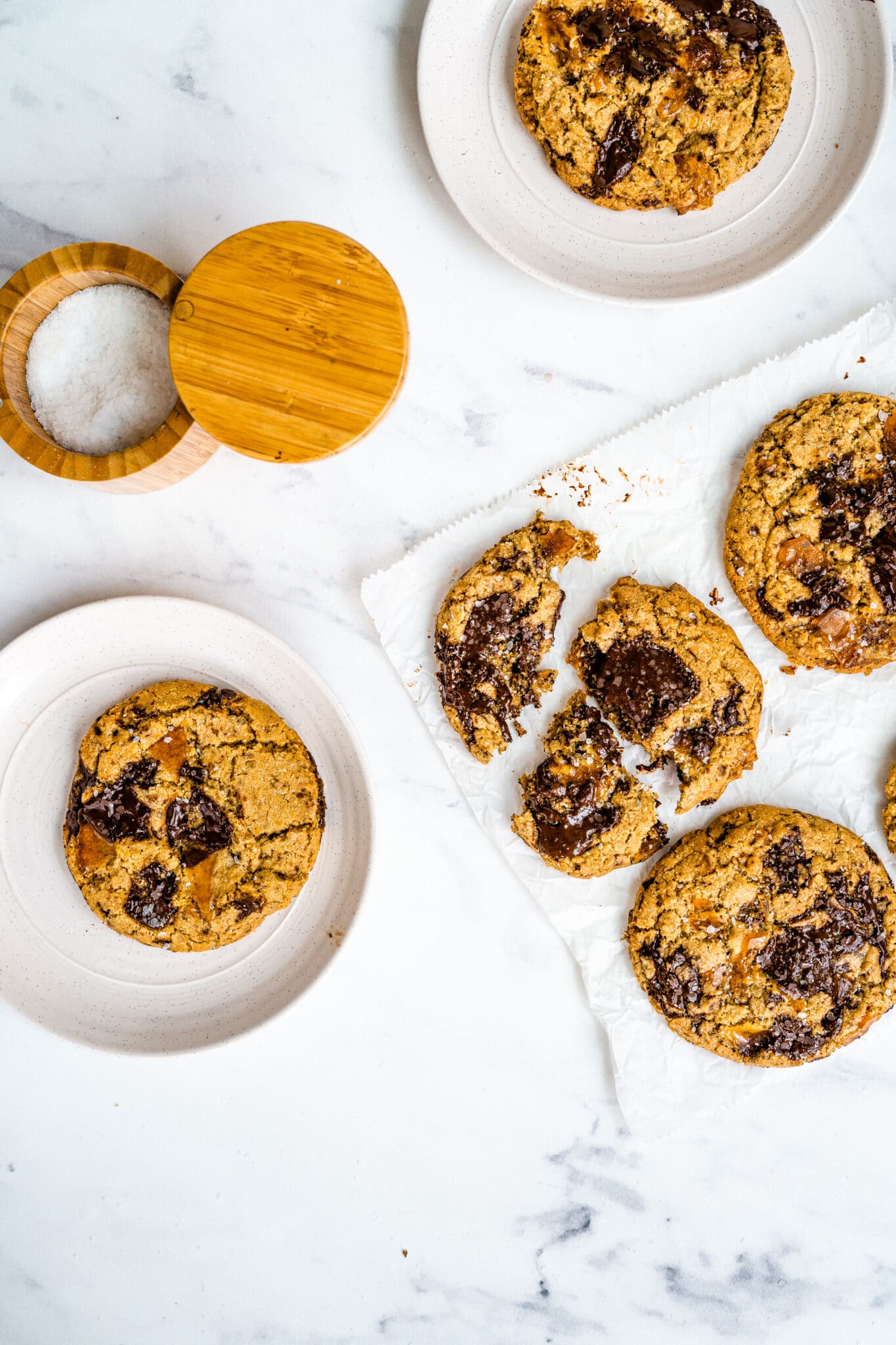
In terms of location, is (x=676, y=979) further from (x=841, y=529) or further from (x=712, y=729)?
(x=841, y=529)

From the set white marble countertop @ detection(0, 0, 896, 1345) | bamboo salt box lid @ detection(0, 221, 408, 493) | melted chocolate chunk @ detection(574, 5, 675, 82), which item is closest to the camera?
bamboo salt box lid @ detection(0, 221, 408, 493)

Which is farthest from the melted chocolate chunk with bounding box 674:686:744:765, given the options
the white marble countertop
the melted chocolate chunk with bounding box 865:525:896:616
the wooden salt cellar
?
the wooden salt cellar

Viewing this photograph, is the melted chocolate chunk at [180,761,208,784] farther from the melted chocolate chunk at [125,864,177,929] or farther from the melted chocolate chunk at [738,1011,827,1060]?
the melted chocolate chunk at [738,1011,827,1060]

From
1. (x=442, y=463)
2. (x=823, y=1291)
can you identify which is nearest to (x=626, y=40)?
(x=442, y=463)

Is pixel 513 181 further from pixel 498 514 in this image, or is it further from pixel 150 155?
pixel 150 155

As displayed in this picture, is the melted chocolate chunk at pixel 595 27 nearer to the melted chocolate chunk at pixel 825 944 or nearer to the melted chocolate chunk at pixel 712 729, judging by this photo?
the melted chocolate chunk at pixel 712 729

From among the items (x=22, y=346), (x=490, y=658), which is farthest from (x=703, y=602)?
(x=22, y=346)

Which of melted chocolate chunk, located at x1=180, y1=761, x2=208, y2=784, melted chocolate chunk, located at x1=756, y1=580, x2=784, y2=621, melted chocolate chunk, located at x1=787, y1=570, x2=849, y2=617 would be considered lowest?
melted chocolate chunk, located at x1=180, y1=761, x2=208, y2=784
